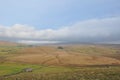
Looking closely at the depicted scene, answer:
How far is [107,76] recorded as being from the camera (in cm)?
6100

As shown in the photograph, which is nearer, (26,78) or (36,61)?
(26,78)

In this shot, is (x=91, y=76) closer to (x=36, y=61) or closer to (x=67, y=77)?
(x=67, y=77)

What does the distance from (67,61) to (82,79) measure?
8611 cm

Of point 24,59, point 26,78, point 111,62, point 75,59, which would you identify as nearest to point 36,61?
point 24,59

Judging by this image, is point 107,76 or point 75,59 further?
point 75,59

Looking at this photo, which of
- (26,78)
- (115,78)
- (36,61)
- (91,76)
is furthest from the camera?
(36,61)

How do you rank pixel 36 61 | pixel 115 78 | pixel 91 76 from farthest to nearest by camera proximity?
pixel 36 61 < pixel 91 76 < pixel 115 78

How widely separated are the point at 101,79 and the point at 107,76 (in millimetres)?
3908

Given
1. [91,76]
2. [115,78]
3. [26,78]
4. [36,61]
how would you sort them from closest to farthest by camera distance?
[115,78] → [91,76] → [26,78] → [36,61]

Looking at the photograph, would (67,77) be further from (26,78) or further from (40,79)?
(26,78)

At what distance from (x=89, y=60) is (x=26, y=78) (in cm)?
8831

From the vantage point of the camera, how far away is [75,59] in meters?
153

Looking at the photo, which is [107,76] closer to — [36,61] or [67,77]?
[67,77]

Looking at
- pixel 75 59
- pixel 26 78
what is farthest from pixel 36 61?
pixel 26 78
